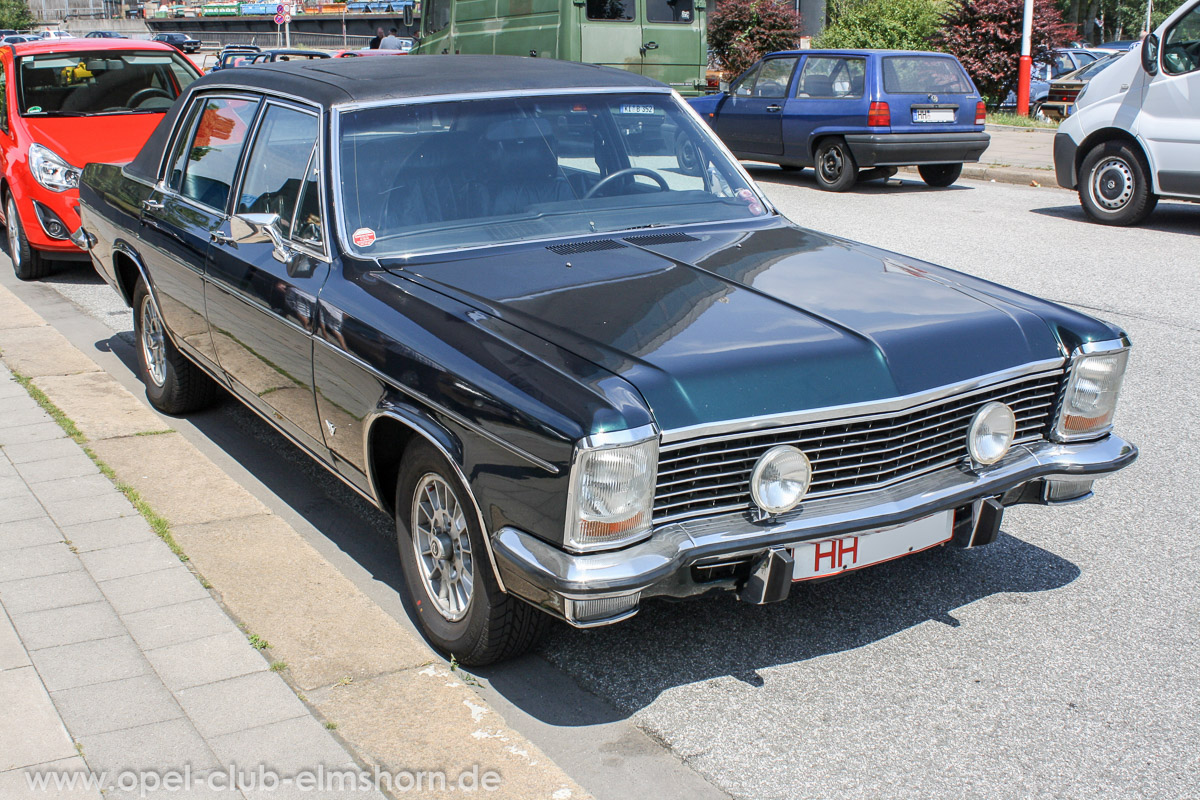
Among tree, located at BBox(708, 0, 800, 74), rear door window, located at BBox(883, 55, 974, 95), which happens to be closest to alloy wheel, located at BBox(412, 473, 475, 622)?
Result: rear door window, located at BBox(883, 55, 974, 95)

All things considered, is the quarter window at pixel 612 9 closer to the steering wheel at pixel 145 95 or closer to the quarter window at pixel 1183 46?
the steering wheel at pixel 145 95

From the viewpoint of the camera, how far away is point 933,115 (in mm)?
14180

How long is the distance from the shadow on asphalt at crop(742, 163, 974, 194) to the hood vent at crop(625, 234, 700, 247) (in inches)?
424

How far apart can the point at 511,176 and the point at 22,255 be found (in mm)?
6670

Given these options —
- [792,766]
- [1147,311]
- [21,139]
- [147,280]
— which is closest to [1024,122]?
[1147,311]

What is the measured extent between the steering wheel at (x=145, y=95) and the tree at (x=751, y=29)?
72.5ft

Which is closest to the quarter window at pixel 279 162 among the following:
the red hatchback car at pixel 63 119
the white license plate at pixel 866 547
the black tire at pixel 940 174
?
the white license plate at pixel 866 547

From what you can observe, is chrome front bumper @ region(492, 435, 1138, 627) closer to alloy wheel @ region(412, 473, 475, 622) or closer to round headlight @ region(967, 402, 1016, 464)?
round headlight @ region(967, 402, 1016, 464)

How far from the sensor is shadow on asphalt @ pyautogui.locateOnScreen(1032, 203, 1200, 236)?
11.6 m

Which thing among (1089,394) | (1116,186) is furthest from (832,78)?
(1089,394)

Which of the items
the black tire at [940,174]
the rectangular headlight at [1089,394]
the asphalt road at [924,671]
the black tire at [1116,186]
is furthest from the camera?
the black tire at [940,174]

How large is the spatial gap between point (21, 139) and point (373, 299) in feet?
23.0

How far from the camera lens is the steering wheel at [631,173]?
4.45 metres

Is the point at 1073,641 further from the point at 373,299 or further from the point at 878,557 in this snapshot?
the point at 373,299
